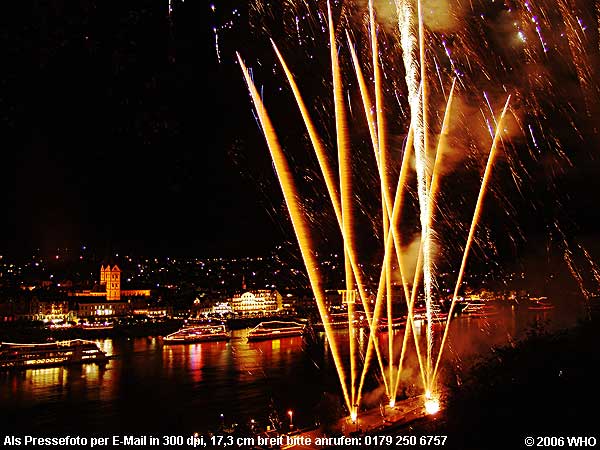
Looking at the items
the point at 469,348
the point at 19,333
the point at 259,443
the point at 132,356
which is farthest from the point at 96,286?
the point at 259,443

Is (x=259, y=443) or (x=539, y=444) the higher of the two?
(x=539, y=444)

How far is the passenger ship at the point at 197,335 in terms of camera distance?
2784 centimetres

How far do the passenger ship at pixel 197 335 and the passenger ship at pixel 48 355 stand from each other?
661 cm

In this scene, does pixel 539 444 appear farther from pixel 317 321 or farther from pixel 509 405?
pixel 317 321

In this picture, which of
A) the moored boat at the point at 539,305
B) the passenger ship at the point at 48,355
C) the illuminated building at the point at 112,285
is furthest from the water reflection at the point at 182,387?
the illuminated building at the point at 112,285

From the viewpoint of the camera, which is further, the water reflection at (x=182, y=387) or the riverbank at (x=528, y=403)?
the water reflection at (x=182, y=387)

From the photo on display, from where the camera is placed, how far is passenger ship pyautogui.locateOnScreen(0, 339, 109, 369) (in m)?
20.0

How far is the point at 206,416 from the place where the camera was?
11.2m

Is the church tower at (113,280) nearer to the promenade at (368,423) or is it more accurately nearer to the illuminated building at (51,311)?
the illuminated building at (51,311)

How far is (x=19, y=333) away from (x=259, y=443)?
2891cm

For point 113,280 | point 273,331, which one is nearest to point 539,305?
point 273,331

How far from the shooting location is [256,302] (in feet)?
179

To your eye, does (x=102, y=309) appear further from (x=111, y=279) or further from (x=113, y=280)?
(x=113, y=280)

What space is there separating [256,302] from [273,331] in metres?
24.8
